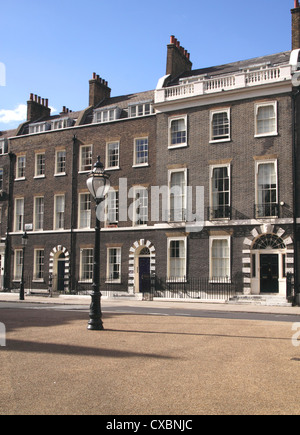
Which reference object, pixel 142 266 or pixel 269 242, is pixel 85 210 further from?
pixel 269 242

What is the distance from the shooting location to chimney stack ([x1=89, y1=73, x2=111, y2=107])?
36250 millimetres

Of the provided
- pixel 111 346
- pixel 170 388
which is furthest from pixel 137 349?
pixel 170 388

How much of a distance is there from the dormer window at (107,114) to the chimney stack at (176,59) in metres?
4.45

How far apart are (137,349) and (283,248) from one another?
18.1 metres

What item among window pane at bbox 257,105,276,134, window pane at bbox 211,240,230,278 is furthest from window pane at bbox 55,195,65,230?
window pane at bbox 257,105,276,134

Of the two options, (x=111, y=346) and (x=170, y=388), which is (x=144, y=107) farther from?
(x=170, y=388)

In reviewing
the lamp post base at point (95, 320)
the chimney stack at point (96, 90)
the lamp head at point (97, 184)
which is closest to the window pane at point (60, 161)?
the chimney stack at point (96, 90)

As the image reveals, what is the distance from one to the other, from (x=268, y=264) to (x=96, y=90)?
19.4m

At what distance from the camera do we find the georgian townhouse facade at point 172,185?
2600 centimetres

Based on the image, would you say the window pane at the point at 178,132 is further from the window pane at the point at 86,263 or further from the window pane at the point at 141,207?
the window pane at the point at 86,263

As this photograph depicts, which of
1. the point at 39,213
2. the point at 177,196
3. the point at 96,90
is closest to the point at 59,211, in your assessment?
the point at 39,213

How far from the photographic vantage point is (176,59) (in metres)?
33.0

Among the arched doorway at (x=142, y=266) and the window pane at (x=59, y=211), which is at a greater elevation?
the window pane at (x=59, y=211)

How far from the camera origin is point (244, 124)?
2706cm
